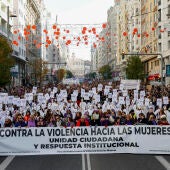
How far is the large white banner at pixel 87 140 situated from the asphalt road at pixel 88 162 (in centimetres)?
23

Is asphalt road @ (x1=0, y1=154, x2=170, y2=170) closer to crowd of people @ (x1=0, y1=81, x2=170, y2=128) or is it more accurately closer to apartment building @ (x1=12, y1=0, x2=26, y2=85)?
crowd of people @ (x1=0, y1=81, x2=170, y2=128)

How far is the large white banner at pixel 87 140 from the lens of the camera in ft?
49.9

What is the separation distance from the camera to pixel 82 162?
14031 millimetres

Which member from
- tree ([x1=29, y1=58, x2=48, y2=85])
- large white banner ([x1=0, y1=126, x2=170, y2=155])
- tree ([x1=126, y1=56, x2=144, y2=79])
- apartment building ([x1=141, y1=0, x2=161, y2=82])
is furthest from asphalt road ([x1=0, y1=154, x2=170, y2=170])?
tree ([x1=29, y1=58, x2=48, y2=85])

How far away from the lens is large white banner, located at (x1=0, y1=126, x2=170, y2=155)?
49.9 feet

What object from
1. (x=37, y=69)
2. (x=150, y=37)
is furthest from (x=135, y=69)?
(x=37, y=69)

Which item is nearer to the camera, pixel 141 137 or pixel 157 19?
pixel 141 137

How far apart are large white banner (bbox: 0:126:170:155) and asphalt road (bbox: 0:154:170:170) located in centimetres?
23

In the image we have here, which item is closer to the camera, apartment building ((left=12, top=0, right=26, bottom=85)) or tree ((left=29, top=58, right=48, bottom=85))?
apartment building ((left=12, top=0, right=26, bottom=85))

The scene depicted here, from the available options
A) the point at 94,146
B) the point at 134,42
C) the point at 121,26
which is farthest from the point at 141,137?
the point at 121,26

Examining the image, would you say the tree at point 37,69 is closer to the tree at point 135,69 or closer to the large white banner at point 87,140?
the tree at point 135,69

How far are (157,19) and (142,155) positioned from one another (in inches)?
2164

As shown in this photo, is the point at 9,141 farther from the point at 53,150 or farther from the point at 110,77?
the point at 110,77

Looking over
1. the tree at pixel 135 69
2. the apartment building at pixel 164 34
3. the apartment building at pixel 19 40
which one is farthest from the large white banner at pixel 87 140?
the tree at pixel 135 69
